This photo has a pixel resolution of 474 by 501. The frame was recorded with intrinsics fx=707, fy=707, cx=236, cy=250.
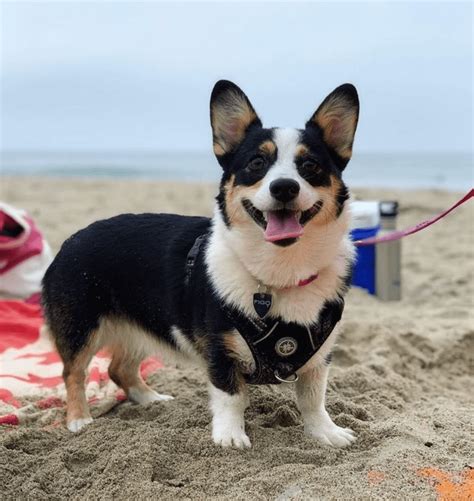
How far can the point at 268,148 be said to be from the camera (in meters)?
2.55

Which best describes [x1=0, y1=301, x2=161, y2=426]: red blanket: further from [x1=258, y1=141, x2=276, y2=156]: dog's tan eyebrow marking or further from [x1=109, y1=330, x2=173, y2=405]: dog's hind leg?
[x1=258, y1=141, x2=276, y2=156]: dog's tan eyebrow marking

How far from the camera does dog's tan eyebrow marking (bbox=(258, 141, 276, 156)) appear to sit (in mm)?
2545

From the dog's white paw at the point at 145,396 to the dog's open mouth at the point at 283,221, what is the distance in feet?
4.03

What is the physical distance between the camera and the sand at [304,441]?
2.24m

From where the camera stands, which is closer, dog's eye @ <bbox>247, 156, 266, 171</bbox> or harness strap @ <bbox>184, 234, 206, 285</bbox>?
dog's eye @ <bbox>247, 156, 266, 171</bbox>

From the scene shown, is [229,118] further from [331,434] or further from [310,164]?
[331,434]

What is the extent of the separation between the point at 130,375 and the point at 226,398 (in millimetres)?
903

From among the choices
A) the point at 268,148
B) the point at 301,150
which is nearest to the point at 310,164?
the point at 301,150

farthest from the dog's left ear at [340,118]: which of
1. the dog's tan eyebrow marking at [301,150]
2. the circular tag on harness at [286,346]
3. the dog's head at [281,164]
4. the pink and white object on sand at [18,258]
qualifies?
the pink and white object on sand at [18,258]

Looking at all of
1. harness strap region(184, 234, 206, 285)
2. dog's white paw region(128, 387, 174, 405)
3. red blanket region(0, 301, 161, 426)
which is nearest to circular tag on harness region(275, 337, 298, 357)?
harness strap region(184, 234, 206, 285)

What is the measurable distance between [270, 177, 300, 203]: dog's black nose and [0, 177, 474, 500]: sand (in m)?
0.90

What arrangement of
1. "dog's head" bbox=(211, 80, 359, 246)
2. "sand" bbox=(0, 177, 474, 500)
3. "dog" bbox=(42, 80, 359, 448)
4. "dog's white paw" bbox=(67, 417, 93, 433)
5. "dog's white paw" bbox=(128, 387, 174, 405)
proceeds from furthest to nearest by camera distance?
1. "dog's white paw" bbox=(128, 387, 174, 405)
2. "dog's white paw" bbox=(67, 417, 93, 433)
3. "dog" bbox=(42, 80, 359, 448)
4. "dog's head" bbox=(211, 80, 359, 246)
5. "sand" bbox=(0, 177, 474, 500)

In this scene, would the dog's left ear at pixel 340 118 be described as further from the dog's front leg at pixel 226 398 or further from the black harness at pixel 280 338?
the dog's front leg at pixel 226 398

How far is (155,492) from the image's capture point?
2.23 m
